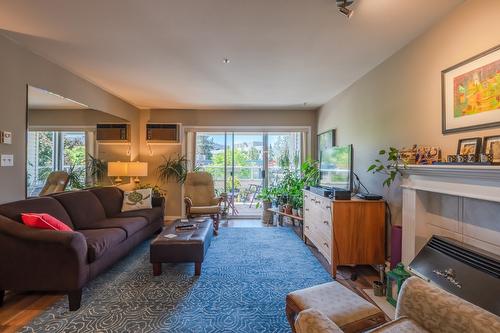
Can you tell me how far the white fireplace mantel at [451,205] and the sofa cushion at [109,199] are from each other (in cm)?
394

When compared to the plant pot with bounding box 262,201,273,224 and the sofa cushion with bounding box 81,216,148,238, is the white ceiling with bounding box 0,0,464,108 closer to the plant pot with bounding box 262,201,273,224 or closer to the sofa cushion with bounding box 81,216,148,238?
the sofa cushion with bounding box 81,216,148,238

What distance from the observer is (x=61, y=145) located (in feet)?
10.6

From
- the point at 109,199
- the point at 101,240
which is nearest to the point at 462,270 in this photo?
the point at 101,240

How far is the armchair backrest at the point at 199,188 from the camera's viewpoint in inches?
195

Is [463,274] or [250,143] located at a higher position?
[250,143]

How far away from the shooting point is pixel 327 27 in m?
2.12

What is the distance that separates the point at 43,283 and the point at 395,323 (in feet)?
8.88

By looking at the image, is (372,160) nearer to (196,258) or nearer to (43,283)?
(196,258)

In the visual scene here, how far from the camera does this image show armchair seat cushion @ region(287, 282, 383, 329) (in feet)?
4.59

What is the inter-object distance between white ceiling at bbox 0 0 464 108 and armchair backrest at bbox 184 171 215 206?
1928 millimetres

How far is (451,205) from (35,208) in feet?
12.7

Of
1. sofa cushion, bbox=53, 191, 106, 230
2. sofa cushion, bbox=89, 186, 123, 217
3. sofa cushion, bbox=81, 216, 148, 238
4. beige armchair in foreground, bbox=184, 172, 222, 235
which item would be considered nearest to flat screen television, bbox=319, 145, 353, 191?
beige armchair in foreground, bbox=184, 172, 222, 235

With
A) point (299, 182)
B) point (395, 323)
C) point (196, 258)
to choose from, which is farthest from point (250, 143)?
point (395, 323)

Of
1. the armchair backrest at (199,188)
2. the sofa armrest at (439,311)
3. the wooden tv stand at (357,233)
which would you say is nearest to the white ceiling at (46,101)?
the armchair backrest at (199,188)
